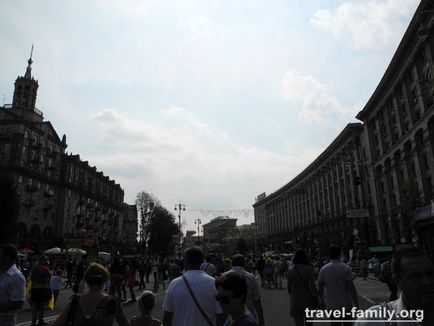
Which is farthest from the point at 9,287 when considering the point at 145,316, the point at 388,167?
the point at 388,167

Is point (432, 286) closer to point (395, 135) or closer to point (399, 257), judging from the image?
point (399, 257)

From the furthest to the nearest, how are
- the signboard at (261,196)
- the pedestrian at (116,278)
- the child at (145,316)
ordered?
the signboard at (261,196), the pedestrian at (116,278), the child at (145,316)

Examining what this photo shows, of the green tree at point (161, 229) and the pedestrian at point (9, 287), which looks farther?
the green tree at point (161, 229)

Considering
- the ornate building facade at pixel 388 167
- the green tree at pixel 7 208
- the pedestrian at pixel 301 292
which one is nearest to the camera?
the pedestrian at pixel 301 292

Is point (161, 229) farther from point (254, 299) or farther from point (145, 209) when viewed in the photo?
point (254, 299)

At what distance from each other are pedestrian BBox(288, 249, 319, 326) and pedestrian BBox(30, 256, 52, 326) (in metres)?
8.11

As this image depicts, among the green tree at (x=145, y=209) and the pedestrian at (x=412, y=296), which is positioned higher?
the green tree at (x=145, y=209)

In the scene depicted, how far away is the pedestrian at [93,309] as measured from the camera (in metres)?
3.83

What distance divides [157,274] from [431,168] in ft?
102

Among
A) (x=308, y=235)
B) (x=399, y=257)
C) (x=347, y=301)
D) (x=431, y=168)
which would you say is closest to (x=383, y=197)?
(x=431, y=168)

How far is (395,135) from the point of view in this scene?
167ft

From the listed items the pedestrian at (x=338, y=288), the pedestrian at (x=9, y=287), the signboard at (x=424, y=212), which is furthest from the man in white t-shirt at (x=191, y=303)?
the signboard at (x=424, y=212)

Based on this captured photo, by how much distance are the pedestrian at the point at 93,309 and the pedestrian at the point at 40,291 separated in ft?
28.3

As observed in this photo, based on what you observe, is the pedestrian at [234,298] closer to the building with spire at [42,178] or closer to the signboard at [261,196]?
the building with spire at [42,178]
